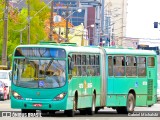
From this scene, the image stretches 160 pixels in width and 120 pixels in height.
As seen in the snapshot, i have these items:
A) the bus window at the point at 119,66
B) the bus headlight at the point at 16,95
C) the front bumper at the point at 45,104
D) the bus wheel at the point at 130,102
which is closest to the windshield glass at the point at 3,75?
the bus wheel at the point at 130,102

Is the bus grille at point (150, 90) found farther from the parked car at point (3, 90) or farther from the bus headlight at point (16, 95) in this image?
the parked car at point (3, 90)

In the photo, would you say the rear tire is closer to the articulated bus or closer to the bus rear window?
the articulated bus

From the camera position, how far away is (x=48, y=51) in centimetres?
3256

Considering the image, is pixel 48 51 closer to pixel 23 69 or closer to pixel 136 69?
pixel 23 69

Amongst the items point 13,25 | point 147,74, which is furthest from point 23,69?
point 13,25

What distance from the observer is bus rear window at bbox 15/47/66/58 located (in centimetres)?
3244

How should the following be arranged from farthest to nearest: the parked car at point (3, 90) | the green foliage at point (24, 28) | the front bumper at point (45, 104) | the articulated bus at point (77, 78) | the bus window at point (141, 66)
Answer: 1. the green foliage at point (24, 28)
2. the parked car at point (3, 90)
3. the bus window at point (141, 66)
4. the articulated bus at point (77, 78)
5. the front bumper at point (45, 104)

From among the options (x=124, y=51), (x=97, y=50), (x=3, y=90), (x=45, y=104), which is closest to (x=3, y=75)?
(x=3, y=90)

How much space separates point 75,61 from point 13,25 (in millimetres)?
51084

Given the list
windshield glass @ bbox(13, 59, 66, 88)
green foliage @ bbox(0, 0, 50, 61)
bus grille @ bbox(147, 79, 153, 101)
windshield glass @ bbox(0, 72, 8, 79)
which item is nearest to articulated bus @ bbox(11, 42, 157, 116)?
windshield glass @ bbox(13, 59, 66, 88)

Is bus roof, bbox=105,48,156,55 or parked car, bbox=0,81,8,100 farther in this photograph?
parked car, bbox=0,81,8,100

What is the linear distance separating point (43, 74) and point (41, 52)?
31.0 inches

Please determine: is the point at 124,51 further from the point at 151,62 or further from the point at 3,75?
the point at 3,75

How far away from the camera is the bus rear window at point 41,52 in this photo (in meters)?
32.4
